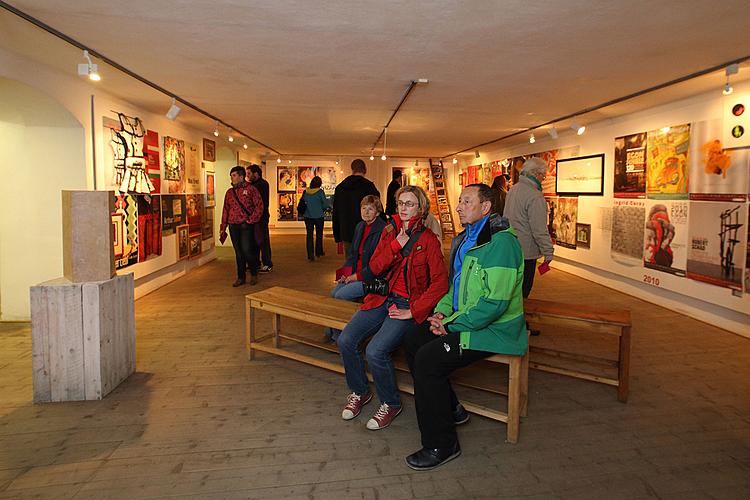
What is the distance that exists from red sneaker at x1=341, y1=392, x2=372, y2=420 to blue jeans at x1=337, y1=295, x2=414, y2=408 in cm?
4

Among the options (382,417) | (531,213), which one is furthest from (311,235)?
(382,417)

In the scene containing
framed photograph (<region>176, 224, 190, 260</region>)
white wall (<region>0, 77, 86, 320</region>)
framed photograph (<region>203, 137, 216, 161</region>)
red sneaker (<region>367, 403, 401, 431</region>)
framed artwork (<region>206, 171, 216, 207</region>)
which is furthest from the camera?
framed artwork (<region>206, 171, 216, 207</region>)

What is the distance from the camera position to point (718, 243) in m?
5.61

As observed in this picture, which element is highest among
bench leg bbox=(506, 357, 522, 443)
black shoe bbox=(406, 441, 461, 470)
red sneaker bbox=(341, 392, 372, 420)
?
bench leg bbox=(506, 357, 522, 443)

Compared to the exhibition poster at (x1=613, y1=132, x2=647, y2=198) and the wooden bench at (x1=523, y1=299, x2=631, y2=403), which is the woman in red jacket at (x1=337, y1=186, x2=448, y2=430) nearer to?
the wooden bench at (x1=523, y1=299, x2=631, y2=403)

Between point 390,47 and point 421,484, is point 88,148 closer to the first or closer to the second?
point 390,47

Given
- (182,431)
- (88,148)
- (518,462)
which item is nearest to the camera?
(518,462)

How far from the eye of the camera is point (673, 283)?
637cm

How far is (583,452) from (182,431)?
2.42 m

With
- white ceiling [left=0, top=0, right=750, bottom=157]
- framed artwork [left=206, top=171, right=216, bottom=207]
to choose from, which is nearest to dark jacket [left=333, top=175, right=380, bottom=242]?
white ceiling [left=0, top=0, right=750, bottom=157]

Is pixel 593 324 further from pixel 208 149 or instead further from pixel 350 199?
pixel 208 149

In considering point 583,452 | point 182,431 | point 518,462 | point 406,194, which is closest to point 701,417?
point 583,452

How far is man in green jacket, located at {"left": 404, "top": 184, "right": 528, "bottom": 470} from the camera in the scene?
268 centimetres

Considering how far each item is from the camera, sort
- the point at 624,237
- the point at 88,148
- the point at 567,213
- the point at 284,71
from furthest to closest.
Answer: the point at 567,213
the point at 624,237
the point at 88,148
the point at 284,71
